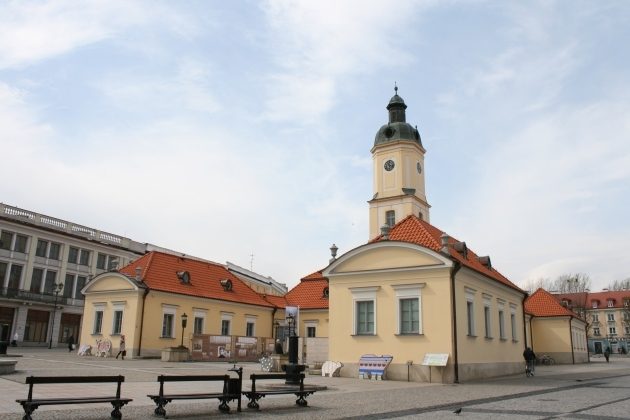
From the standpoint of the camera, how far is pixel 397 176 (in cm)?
4109

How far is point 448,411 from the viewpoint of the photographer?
39.5 feet

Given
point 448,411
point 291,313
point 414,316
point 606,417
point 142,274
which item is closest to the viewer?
point 606,417

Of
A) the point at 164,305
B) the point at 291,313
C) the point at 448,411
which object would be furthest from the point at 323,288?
the point at 448,411

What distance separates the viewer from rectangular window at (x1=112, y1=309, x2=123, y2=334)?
108 ft

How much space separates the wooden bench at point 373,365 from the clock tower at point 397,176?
731 inches

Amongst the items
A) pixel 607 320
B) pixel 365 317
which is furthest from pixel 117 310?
pixel 607 320

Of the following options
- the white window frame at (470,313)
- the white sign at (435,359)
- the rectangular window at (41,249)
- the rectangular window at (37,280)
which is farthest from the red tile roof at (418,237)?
the rectangular window at (37,280)

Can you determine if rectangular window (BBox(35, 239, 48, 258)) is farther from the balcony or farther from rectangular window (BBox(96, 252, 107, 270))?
rectangular window (BBox(96, 252, 107, 270))

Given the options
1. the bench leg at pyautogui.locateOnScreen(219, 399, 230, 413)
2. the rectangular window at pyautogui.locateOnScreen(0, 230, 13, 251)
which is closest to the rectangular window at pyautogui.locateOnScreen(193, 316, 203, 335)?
the rectangular window at pyautogui.locateOnScreen(0, 230, 13, 251)

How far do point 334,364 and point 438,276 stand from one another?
5.96 m

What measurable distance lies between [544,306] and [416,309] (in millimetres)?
28002

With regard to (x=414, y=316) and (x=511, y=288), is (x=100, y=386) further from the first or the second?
(x=511, y=288)

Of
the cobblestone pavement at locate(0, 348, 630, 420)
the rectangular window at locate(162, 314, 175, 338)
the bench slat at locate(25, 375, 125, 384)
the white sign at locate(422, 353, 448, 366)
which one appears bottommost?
the cobblestone pavement at locate(0, 348, 630, 420)

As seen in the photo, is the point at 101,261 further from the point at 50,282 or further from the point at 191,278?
the point at 191,278
